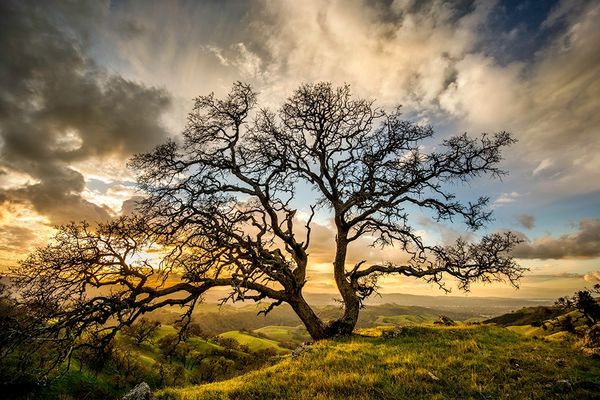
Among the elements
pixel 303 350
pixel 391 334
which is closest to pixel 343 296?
pixel 391 334

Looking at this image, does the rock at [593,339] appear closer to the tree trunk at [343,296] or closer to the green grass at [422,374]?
the green grass at [422,374]

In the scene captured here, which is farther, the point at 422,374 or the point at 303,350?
the point at 303,350

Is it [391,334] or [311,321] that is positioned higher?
[311,321]

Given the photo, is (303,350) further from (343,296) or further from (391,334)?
(391,334)

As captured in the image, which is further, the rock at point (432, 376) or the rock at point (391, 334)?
the rock at point (391, 334)

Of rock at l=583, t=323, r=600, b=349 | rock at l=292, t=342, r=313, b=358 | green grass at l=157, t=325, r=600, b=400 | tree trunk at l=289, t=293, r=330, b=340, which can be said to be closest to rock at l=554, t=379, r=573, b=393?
green grass at l=157, t=325, r=600, b=400

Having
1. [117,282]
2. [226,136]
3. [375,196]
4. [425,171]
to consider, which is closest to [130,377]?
[117,282]

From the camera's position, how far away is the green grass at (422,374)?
8680mm

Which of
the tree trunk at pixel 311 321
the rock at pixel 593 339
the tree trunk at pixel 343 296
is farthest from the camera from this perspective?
the tree trunk at pixel 343 296

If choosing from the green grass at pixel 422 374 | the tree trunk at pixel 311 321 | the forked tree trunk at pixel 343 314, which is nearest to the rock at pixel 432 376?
the green grass at pixel 422 374

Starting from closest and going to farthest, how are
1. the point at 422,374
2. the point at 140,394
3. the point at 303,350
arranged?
the point at 140,394, the point at 422,374, the point at 303,350

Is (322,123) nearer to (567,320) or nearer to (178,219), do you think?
(178,219)

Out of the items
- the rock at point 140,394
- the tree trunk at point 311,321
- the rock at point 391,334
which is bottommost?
the rock at point 140,394

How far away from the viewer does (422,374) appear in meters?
10.0
